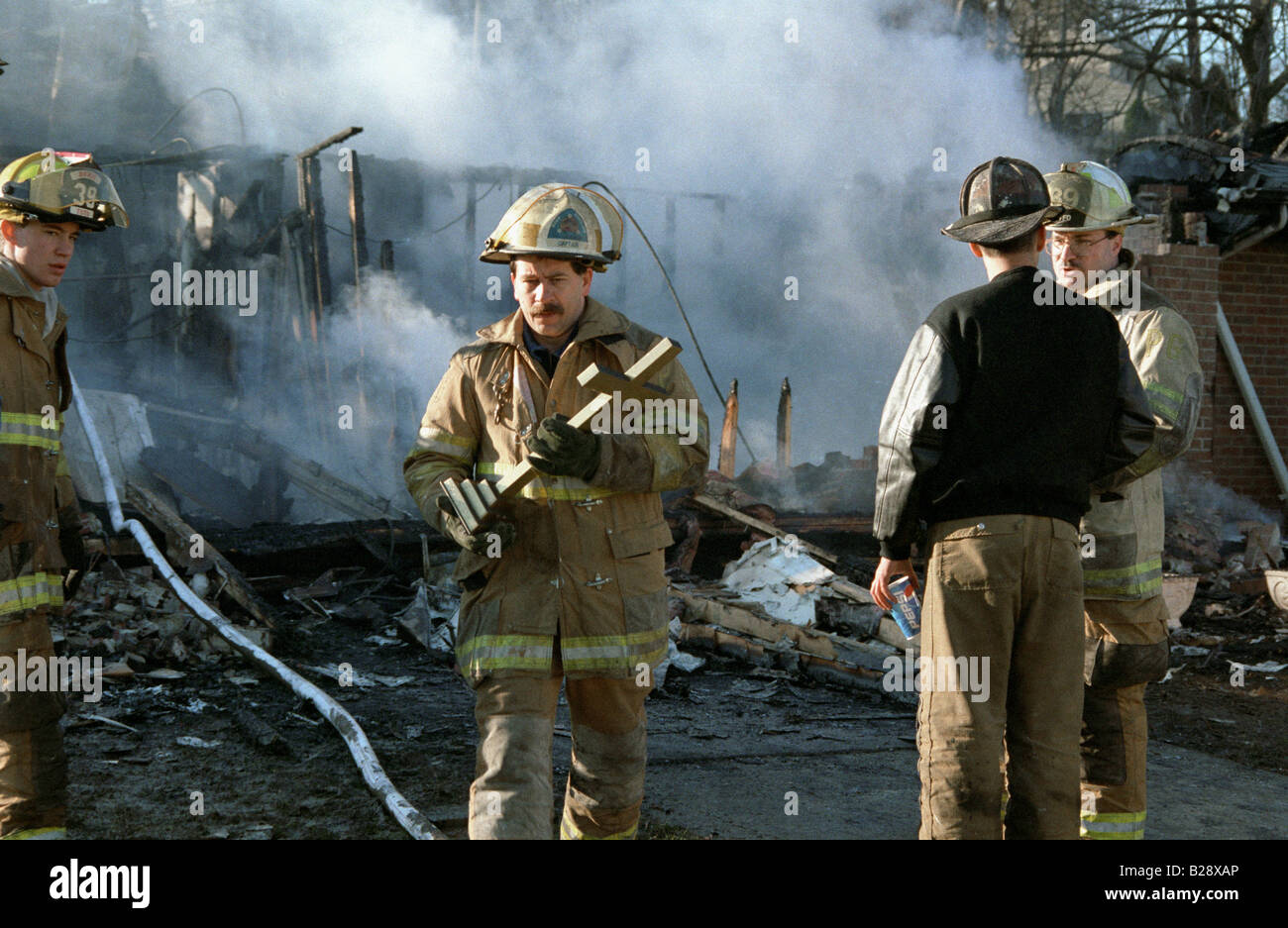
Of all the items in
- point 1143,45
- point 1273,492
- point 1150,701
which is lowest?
point 1150,701

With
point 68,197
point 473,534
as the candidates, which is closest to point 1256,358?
point 473,534

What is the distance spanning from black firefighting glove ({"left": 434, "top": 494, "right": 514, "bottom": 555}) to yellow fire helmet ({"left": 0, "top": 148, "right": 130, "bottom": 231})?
4.71 feet

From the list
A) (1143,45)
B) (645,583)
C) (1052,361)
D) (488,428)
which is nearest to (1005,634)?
(1052,361)

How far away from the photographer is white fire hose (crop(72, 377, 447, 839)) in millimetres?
3898

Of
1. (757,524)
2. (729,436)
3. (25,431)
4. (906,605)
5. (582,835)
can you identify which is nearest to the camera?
(582,835)

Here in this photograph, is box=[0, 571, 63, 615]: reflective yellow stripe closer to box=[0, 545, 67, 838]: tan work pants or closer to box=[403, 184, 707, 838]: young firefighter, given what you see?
box=[0, 545, 67, 838]: tan work pants

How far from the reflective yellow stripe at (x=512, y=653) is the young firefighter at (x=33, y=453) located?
55.6 inches

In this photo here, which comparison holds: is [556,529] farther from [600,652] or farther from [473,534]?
[600,652]

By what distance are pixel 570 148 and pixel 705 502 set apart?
5455 mm

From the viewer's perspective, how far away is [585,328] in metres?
3.12

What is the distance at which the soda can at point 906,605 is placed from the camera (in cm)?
319

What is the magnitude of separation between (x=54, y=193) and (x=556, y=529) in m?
1.93

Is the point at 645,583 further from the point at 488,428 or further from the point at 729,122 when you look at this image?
the point at 729,122

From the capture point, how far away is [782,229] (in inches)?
537
